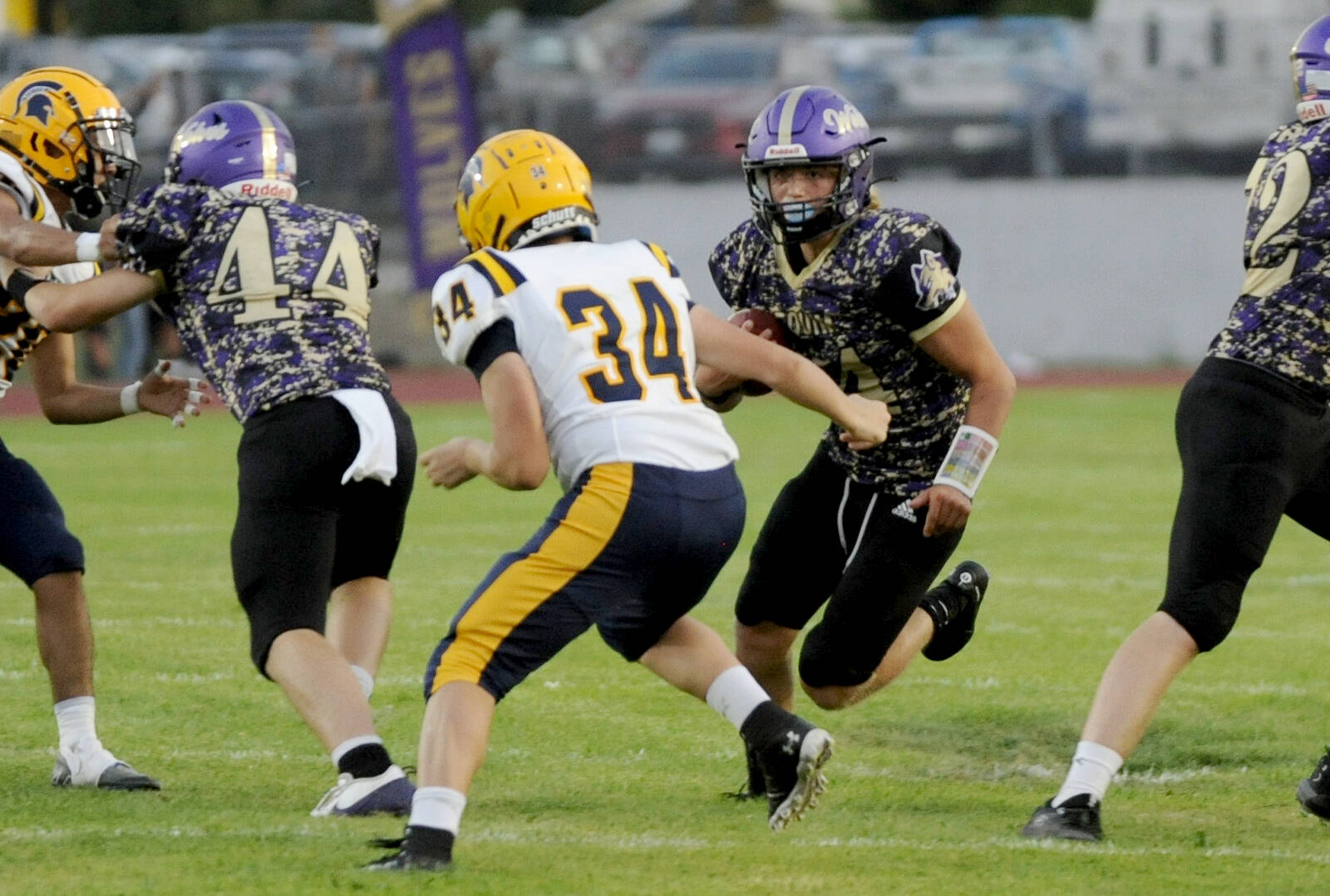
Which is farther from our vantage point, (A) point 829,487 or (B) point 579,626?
(A) point 829,487

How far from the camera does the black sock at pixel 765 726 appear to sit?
437 cm

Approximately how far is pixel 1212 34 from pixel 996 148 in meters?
2.90

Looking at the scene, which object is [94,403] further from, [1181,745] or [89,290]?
[1181,745]

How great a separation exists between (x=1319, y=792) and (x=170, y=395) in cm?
314

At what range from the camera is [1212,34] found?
22.2 meters

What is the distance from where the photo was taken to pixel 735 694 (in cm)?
446

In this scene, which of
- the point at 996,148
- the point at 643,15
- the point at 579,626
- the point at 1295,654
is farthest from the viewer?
the point at 643,15

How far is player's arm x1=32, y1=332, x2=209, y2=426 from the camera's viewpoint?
5.30 metres

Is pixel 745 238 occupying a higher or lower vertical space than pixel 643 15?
higher

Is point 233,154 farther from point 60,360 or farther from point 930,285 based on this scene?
point 930,285

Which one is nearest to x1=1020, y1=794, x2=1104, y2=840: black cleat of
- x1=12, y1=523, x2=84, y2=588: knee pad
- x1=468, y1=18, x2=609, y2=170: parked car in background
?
x1=12, y1=523, x2=84, y2=588: knee pad

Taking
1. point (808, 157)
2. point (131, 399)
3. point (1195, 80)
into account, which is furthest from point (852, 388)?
point (1195, 80)

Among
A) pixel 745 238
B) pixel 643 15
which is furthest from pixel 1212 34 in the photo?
pixel 745 238

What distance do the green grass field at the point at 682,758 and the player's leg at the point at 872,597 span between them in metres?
0.33
